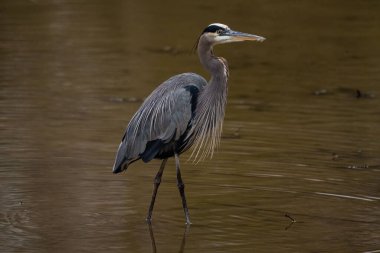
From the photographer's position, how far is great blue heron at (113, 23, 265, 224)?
8.36 meters

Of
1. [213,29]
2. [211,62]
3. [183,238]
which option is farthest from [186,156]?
[183,238]

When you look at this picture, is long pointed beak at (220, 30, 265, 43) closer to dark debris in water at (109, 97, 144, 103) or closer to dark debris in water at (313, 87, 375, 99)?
dark debris in water at (109, 97, 144, 103)

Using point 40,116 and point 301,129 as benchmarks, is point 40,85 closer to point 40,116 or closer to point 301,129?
point 40,116

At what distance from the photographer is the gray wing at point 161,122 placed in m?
8.38

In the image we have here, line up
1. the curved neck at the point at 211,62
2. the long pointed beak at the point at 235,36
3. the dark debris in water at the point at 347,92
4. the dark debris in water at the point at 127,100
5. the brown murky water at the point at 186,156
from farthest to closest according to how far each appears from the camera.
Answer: the dark debris in water at the point at 347,92
the dark debris in water at the point at 127,100
the curved neck at the point at 211,62
the long pointed beak at the point at 235,36
the brown murky water at the point at 186,156

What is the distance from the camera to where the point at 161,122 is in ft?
27.5

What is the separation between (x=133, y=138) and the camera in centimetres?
845

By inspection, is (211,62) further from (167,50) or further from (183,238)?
(167,50)

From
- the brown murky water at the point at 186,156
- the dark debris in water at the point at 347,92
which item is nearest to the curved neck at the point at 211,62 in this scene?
the brown murky water at the point at 186,156

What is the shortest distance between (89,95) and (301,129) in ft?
8.94

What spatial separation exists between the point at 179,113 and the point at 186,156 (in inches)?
84.4

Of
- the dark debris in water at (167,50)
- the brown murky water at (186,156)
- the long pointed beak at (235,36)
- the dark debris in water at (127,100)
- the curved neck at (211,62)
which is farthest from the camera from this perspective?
the dark debris in water at (167,50)

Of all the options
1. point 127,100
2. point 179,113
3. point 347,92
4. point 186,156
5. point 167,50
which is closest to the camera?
point 179,113

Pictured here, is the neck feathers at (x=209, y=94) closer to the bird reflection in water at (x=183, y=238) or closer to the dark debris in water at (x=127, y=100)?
the bird reflection in water at (x=183, y=238)
